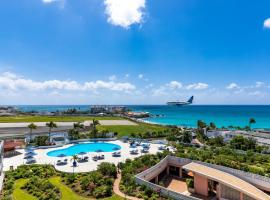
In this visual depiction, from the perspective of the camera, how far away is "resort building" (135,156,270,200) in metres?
23.5

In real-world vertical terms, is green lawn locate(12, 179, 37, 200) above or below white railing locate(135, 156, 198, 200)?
below

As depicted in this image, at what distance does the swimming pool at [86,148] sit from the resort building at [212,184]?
16980 mm

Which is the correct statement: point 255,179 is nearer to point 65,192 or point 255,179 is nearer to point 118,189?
point 118,189

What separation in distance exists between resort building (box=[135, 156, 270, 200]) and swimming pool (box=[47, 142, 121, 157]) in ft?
55.7

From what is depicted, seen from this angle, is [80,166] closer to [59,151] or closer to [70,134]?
[59,151]

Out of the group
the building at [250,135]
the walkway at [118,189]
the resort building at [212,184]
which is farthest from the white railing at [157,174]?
the building at [250,135]

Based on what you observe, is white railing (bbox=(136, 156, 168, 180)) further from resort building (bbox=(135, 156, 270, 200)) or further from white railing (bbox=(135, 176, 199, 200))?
white railing (bbox=(135, 176, 199, 200))

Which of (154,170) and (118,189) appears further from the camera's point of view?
(154,170)

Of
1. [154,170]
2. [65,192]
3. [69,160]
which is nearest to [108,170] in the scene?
[154,170]

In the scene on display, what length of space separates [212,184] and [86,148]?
94.2 ft

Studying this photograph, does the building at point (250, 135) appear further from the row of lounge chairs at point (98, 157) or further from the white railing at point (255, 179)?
the row of lounge chairs at point (98, 157)

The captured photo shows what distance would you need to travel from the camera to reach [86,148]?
49.0 m

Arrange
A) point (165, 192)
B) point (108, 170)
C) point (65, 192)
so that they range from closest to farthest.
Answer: point (165, 192) < point (65, 192) < point (108, 170)

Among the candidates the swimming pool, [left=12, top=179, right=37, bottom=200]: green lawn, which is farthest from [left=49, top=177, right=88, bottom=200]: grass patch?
the swimming pool
